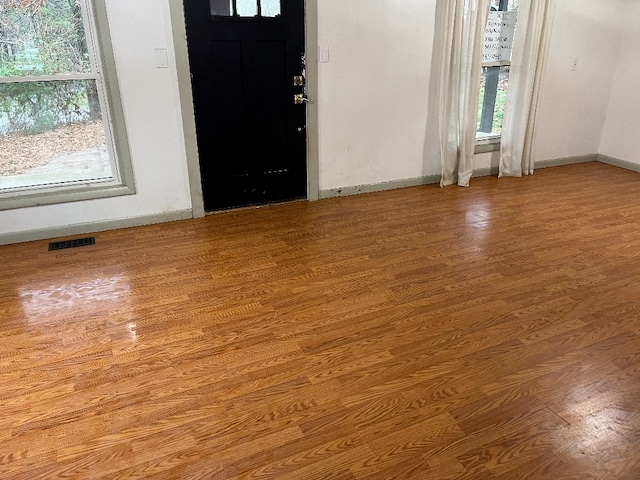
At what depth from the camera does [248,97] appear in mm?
3725

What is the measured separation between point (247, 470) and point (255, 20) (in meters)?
3.07

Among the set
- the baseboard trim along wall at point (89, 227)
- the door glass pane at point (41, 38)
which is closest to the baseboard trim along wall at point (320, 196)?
the baseboard trim along wall at point (89, 227)

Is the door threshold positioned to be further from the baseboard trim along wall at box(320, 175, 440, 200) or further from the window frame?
the window frame

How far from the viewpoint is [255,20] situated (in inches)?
139

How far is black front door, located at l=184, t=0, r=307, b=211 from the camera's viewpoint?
347 cm

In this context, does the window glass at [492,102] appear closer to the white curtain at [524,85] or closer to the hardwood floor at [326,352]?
the white curtain at [524,85]

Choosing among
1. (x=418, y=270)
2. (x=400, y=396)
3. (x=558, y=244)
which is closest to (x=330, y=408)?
(x=400, y=396)

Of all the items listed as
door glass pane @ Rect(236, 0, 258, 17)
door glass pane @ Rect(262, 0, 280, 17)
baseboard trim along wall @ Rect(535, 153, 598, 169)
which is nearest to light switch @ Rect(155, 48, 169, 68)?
door glass pane @ Rect(236, 0, 258, 17)

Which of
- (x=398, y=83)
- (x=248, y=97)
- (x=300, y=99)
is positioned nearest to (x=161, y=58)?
(x=248, y=97)

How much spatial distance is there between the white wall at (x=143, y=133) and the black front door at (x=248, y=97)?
196 mm

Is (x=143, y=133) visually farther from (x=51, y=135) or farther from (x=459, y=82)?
(x=459, y=82)

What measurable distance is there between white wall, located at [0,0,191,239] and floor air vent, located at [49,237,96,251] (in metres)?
0.17

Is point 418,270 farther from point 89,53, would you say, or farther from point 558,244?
point 89,53

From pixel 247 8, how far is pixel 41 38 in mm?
1381
